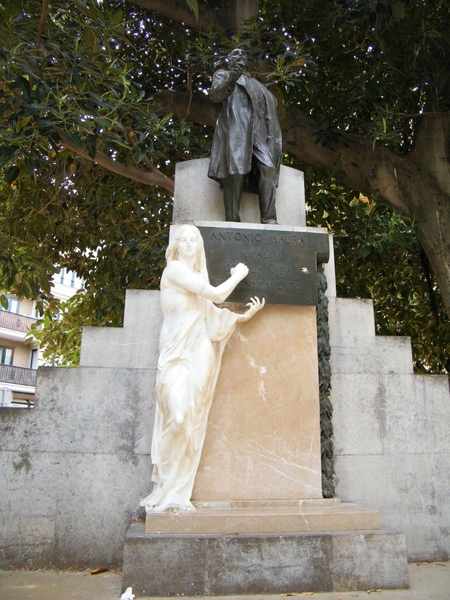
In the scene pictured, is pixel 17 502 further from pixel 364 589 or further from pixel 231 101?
pixel 231 101

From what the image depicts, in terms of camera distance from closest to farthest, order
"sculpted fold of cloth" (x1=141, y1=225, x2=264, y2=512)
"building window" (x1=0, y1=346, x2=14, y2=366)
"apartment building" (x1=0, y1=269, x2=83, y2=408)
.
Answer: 1. "sculpted fold of cloth" (x1=141, y1=225, x2=264, y2=512)
2. "apartment building" (x1=0, y1=269, x2=83, y2=408)
3. "building window" (x1=0, y1=346, x2=14, y2=366)

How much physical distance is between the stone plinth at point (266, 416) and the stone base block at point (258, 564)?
993mm

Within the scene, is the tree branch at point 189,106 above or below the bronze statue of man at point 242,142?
above

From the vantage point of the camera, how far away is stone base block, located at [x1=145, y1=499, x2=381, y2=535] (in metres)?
5.25

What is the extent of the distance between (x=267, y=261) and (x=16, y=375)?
33.0m

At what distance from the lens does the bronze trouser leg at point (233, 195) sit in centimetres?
711

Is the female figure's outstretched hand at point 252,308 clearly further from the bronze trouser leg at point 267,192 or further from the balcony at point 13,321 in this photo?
the balcony at point 13,321

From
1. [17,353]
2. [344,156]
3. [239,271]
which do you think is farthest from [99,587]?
[17,353]

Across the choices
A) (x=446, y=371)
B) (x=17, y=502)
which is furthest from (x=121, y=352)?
(x=446, y=371)

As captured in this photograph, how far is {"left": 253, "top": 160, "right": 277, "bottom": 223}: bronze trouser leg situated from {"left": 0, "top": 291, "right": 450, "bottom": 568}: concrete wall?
1272 millimetres

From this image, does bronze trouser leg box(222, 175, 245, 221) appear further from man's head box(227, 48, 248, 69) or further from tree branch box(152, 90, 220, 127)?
tree branch box(152, 90, 220, 127)

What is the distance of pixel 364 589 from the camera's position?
16.7ft

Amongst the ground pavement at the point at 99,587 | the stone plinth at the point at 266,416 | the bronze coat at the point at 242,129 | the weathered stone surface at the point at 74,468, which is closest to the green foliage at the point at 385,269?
the bronze coat at the point at 242,129

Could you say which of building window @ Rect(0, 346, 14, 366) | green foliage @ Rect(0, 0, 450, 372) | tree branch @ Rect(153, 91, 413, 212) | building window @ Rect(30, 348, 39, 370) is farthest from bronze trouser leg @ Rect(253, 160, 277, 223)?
building window @ Rect(30, 348, 39, 370)
